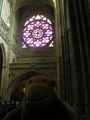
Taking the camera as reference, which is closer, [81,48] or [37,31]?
[81,48]

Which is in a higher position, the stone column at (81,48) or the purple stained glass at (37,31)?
the purple stained glass at (37,31)

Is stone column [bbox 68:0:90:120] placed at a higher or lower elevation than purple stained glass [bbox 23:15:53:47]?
lower

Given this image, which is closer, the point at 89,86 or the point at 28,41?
the point at 89,86

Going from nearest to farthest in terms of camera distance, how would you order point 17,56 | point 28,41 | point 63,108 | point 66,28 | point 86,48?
1. point 63,108
2. point 86,48
3. point 66,28
4. point 17,56
5. point 28,41

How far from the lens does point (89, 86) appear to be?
3.39 metres

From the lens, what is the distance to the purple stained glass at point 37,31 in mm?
17422

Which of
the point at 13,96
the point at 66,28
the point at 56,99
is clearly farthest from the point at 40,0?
the point at 56,99

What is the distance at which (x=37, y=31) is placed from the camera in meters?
18.0

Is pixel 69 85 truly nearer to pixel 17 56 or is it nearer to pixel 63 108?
pixel 63 108

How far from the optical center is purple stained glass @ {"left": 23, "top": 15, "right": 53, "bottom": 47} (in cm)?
1742

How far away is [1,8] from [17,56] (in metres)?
5.84

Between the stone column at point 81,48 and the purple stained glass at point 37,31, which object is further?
the purple stained glass at point 37,31

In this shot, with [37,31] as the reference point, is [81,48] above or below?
below

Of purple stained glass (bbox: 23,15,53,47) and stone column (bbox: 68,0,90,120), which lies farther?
purple stained glass (bbox: 23,15,53,47)
